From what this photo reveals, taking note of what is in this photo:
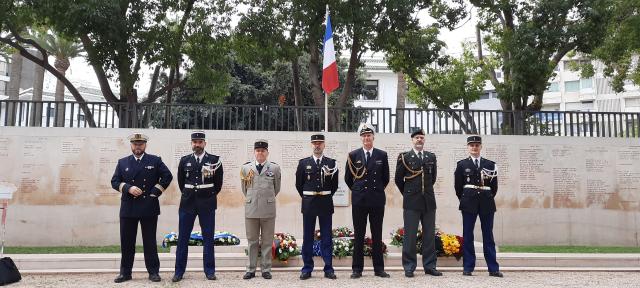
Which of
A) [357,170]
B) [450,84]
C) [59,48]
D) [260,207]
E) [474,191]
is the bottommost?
[260,207]

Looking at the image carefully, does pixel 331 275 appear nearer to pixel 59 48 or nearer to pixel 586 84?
pixel 59 48

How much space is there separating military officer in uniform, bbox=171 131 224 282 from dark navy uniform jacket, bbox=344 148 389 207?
5.50ft

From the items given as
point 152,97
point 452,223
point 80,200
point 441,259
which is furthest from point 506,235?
point 152,97

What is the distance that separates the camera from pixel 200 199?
259 inches

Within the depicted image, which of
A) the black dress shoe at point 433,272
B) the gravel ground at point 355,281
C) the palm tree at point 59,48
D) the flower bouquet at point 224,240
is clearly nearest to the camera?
the gravel ground at point 355,281

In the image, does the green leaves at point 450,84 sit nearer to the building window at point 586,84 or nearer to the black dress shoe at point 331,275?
the black dress shoe at point 331,275

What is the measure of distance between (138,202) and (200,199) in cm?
70

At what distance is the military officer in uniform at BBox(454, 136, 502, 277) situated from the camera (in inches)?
275

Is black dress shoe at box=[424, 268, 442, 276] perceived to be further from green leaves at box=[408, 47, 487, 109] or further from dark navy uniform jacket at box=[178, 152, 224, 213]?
green leaves at box=[408, 47, 487, 109]

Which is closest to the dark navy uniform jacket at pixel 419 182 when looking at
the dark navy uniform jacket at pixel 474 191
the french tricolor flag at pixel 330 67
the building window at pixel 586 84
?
the dark navy uniform jacket at pixel 474 191

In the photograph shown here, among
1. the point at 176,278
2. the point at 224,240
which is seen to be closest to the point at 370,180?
the point at 176,278

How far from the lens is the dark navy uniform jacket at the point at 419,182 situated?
6.95 m

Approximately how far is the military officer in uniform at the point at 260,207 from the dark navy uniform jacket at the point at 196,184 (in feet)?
1.31

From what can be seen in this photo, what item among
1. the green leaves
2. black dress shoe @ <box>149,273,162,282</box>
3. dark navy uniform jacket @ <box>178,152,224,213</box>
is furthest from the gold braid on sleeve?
the green leaves
